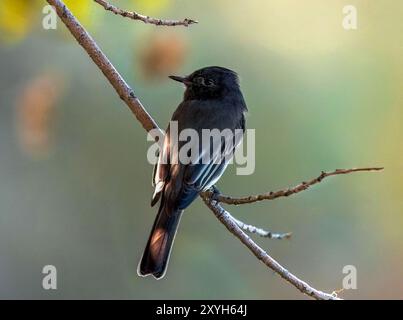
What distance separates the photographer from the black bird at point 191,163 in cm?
324

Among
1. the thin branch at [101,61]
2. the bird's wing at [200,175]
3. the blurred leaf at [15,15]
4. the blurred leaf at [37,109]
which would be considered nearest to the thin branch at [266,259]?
the bird's wing at [200,175]

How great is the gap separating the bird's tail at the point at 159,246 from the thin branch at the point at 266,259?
223mm

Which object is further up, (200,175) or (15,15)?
(15,15)

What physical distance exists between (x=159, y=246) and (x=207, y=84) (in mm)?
993

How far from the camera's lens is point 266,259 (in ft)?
9.78

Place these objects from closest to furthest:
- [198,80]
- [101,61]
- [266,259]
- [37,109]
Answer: [266,259] < [101,61] < [198,80] < [37,109]

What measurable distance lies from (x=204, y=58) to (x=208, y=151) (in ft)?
8.23

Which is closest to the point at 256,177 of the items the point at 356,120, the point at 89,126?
the point at 356,120

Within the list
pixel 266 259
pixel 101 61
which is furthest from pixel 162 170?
pixel 266 259

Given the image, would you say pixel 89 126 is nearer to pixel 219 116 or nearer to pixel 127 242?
pixel 127 242

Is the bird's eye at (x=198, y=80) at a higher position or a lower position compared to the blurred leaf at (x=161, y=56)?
lower

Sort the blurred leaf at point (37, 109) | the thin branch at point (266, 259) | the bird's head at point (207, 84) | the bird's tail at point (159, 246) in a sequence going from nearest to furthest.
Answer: the thin branch at point (266, 259), the bird's tail at point (159, 246), the bird's head at point (207, 84), the blurred leaf at point (37, 109)

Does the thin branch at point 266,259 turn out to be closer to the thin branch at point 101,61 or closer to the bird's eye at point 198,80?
the thin branch at point 101,61

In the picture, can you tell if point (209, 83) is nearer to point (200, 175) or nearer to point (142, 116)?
point (142, 116)
